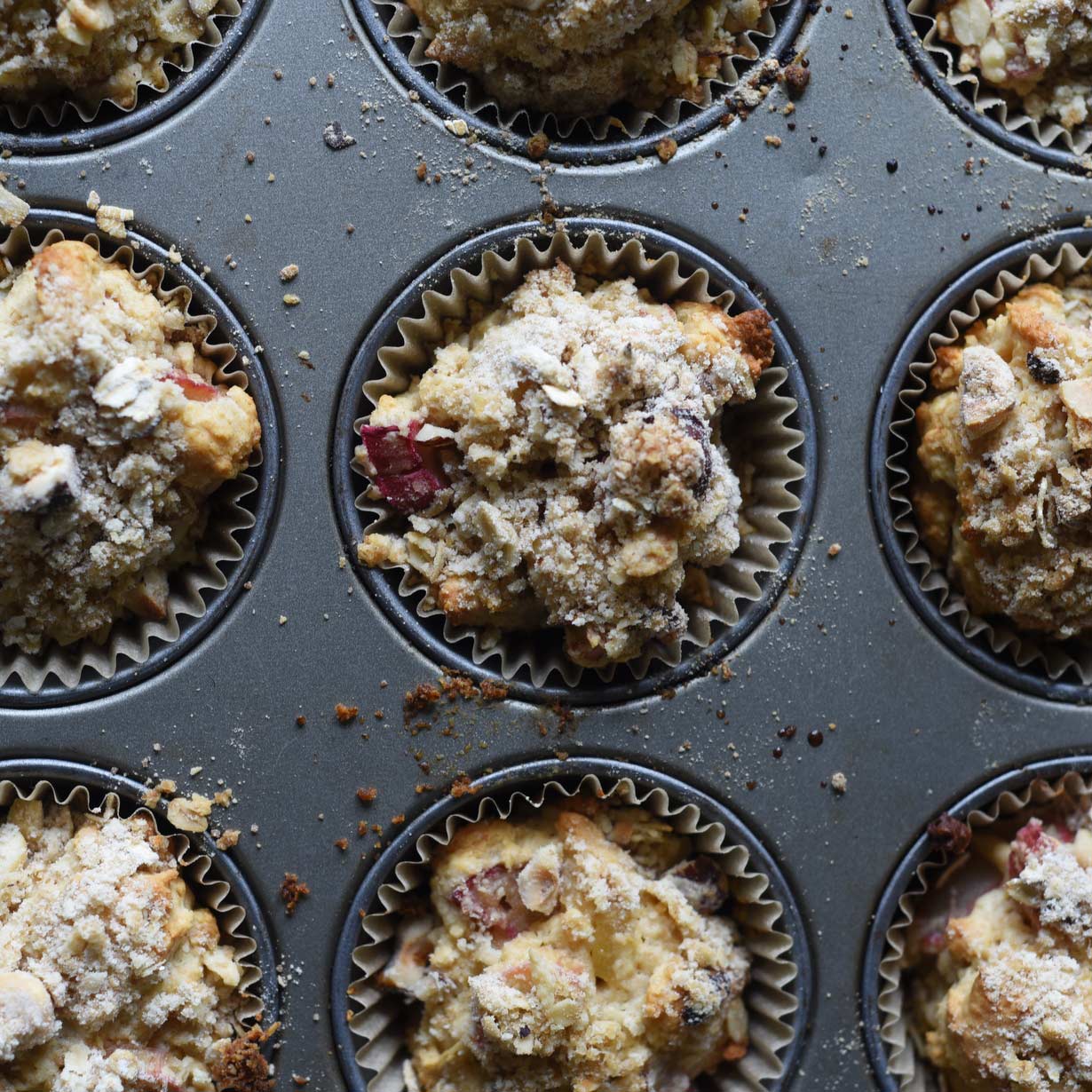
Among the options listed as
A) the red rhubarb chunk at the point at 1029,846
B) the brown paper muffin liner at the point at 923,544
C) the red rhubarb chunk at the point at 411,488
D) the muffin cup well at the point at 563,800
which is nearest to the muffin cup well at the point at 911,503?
the brown paper muffin liner at the point at 923,544

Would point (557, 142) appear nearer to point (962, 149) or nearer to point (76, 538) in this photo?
point (962, 149)

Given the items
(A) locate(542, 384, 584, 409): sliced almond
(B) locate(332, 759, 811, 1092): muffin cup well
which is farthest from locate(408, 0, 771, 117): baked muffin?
(B) locate(332, 759, 811, 1092): muffin cup well

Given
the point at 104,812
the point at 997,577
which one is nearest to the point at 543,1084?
the point at 104,812

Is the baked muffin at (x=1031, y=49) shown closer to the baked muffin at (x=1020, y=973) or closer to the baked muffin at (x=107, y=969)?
the baked muffin at (x=1020, y=973)

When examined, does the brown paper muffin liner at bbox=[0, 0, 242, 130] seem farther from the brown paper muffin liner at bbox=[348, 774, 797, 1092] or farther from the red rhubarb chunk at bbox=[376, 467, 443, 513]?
the brown paper muffin liner at bbox=[348, 774, 797, 1092]

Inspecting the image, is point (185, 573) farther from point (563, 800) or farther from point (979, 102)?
point (979, 102)

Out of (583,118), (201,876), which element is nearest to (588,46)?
(583,118)
